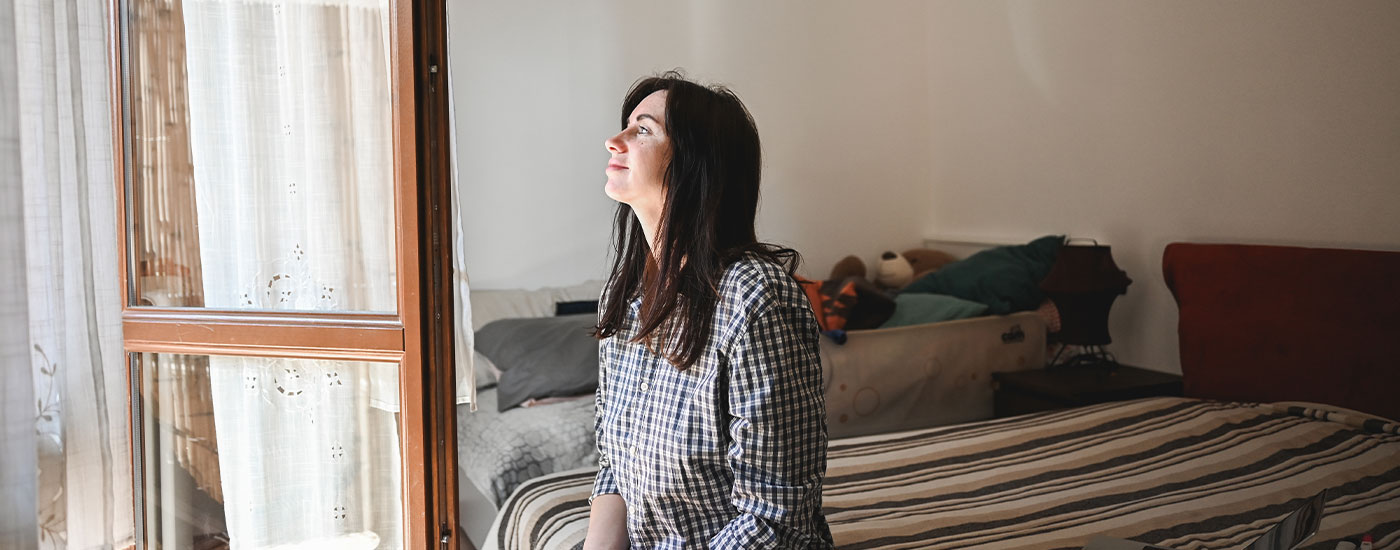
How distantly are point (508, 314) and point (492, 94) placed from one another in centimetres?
94

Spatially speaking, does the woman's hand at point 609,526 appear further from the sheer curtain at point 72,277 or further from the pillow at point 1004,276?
the pillow at point 1004,276

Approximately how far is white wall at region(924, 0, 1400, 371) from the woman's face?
2273 mm

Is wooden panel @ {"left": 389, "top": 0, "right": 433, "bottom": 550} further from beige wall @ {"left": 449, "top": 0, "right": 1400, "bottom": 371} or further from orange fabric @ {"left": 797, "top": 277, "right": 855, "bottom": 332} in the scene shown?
beige wall @ {"left": 449, "top": 0, "right": 1400, "bottom": 371}

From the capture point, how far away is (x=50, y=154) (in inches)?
71.6

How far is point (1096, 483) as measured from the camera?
232 cm

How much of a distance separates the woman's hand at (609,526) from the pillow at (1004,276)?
2.46 m

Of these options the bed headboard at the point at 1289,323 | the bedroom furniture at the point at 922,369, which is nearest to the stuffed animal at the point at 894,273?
→ the bedroom furniture at the point at 922,369

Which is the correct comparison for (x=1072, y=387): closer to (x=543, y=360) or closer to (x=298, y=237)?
(x=543, y=360)

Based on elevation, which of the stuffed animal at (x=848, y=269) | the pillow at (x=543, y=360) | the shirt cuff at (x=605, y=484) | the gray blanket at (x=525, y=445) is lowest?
the gray blanket at (x=525, y=445)

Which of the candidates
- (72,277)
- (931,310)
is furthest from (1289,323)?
(72,277)

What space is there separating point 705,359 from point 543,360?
1983 mm

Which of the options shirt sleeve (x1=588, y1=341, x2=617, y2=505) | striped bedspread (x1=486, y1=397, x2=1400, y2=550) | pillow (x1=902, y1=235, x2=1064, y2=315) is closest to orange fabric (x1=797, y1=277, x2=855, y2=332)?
pillow (x1=902, y1=235, x2=1064, y2=315)

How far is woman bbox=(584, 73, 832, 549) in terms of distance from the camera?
1.30 m

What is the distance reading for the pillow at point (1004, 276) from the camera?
146 inches
